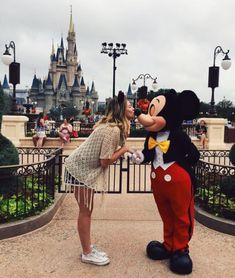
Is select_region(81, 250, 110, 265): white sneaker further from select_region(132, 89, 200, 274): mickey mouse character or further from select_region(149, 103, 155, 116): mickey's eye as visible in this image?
select_region(149, 103, 155, 116): mickey's eye

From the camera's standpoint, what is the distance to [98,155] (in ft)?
10.7

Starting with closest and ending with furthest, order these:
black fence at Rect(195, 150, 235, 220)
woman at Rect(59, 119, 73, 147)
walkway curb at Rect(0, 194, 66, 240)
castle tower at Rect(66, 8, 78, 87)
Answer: walkway curb at Rect(0, 194, 66, 240) < black fence at Rect(195, 150, 235, 220) < woman at Rect(59, 119, 73, 147) < castle tower at Rect(66, 8, 78, 87)

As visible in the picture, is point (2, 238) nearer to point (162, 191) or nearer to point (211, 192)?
point (162, 191)

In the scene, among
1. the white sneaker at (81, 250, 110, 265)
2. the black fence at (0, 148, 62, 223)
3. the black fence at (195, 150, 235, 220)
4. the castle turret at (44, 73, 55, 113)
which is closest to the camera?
the white sneaker at (81, 250, 110, 265)

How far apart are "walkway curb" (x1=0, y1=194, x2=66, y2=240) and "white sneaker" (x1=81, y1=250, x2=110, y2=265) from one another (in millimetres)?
1185

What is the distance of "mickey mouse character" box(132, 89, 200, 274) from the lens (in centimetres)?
339

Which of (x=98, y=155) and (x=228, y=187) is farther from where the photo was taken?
(x=228, y=187)

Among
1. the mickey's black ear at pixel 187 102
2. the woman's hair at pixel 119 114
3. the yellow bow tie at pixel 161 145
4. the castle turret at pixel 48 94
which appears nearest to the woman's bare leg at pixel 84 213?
the woman's hair at pixel 119 114

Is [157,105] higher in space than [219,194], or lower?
higher

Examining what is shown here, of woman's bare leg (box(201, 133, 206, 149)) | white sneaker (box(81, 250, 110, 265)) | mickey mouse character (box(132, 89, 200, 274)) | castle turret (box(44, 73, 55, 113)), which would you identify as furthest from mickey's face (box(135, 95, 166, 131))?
castle turret (box(44, 73, 55, 113))

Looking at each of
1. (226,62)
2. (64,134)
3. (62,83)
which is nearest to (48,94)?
(62,83)

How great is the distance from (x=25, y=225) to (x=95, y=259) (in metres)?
1.35

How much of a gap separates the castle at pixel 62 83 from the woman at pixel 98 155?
112 meters

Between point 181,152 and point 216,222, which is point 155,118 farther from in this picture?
point 216,222
